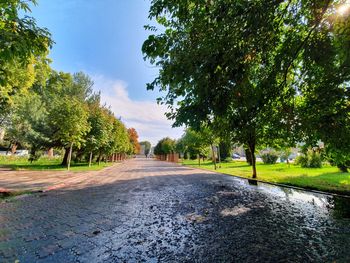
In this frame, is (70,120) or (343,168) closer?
(343,168)

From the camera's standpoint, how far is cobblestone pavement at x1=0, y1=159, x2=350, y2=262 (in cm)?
399

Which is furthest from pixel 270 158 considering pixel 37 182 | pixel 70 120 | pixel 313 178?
pixel 37 182

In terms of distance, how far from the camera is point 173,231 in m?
5.33

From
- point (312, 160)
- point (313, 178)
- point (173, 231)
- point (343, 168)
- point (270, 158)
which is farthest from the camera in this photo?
point (270, 158)

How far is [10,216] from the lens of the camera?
655 cm

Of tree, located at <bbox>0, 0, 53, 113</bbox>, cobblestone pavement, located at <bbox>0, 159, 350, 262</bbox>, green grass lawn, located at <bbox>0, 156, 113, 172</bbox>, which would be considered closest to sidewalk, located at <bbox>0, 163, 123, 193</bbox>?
cobblestone pavement, located at <bbox>0, 159, 350, 262</bbox>

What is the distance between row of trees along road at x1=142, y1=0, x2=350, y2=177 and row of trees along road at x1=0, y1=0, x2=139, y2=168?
2843mm

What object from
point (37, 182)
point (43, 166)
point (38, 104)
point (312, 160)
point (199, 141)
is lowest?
point (37, 182)

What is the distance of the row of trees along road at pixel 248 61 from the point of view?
213 inches

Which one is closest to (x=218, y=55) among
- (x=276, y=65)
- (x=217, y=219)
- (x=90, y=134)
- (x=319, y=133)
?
(x=276, y=65)

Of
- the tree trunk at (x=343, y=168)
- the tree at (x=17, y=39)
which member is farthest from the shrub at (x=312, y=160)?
the tree at (x=17, y=39)

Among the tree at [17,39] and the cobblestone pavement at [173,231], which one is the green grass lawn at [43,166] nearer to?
the cobblestone pavement at [173,231]

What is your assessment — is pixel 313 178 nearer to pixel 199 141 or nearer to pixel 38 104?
pixel 199 141

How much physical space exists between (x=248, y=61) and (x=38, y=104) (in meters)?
42.6
